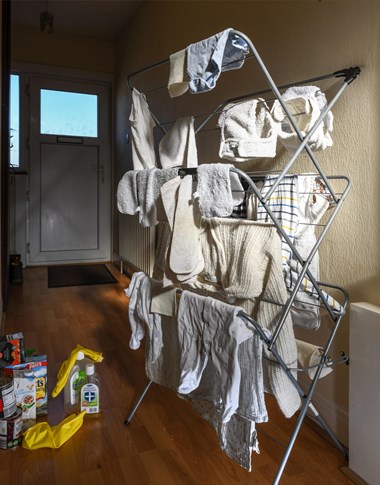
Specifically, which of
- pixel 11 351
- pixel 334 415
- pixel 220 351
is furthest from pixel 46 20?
pixel 334 415

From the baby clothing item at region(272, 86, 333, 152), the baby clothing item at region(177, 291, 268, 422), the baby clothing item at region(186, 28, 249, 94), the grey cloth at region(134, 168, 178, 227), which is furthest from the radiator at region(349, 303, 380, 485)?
the baby clothing item at region(186, 28, 249, 94)

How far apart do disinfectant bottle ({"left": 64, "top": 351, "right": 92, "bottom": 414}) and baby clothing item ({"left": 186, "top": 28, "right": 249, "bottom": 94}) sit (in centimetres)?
118

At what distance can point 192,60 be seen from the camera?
3.29 feet

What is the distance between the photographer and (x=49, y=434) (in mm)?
1423

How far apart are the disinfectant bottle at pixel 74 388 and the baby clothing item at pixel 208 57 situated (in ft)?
3.88

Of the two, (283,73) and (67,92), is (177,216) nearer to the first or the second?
(283,73)

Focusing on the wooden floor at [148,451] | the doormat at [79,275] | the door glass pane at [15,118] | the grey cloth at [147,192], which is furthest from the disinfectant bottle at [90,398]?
the door glass pane at [15,118]

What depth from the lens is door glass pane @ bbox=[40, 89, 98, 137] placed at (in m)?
4.66

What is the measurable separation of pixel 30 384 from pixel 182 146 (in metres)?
1.05

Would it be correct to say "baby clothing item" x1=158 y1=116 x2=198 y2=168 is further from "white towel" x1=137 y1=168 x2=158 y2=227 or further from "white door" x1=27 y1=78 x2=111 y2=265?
"white door" x1=27 y1=78 x2=111 y2=265

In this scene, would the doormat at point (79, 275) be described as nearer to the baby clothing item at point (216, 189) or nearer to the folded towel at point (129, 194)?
the folded towel at point (129, 194)

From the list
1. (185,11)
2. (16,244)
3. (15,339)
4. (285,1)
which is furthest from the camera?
(16,244)

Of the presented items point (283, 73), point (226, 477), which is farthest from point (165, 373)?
point (283, 73)

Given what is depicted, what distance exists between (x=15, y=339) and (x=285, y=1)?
1783 millimetres
